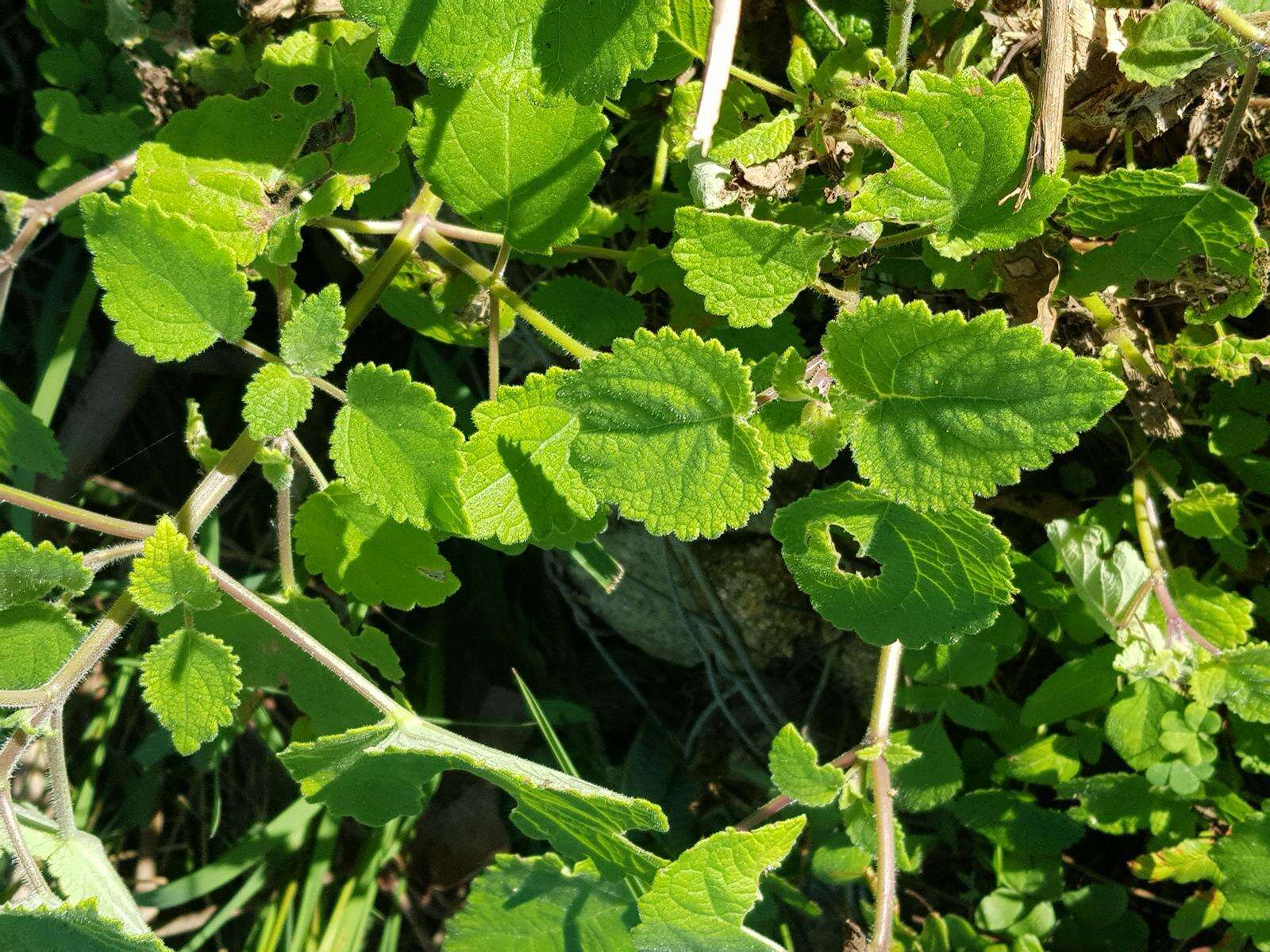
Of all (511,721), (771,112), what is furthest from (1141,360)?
(511,721)

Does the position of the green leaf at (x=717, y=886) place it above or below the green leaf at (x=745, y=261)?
below

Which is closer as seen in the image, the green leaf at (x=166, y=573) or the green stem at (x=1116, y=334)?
the green leaf at (x=166, y=573)

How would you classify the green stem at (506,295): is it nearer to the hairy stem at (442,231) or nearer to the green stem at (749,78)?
the hairy stem at (442,231)

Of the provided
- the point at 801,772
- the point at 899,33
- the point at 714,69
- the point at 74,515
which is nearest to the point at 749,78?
the point at 714,69

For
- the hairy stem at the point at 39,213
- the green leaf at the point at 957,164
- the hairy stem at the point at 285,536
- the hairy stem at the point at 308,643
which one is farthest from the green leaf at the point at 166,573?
the green leaf at the point at 957,164

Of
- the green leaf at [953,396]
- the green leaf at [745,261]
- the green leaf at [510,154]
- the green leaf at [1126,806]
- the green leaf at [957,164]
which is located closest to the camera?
the green leaf at [953,396]

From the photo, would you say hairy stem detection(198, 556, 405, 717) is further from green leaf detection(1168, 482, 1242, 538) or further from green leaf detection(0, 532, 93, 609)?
green leaf detection(1168, 482, 1242, 538)

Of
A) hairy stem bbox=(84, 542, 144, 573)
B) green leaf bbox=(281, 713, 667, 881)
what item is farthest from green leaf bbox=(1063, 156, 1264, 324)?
hairy stem bbox=(84, 542, 144, 573)
